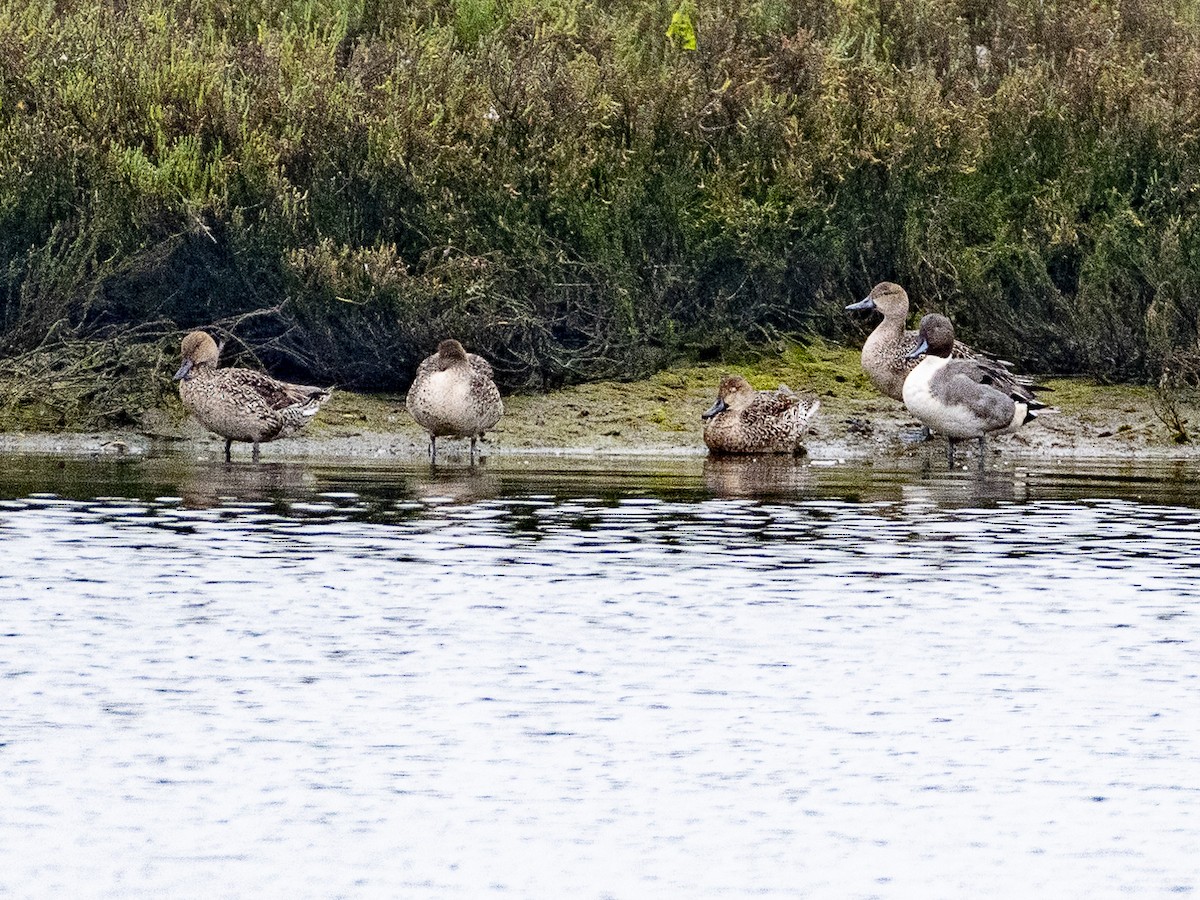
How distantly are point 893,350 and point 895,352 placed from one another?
0.02 meters

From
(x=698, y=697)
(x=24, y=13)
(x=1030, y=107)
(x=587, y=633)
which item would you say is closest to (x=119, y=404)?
(x=24, y=13)

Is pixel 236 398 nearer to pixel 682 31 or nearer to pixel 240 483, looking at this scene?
pixel 240 483

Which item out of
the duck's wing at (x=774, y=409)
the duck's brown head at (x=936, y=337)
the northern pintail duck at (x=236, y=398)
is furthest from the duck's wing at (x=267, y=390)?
the duck's brown head at (x=936, y=337)

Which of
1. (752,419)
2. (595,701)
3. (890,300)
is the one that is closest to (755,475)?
(752,419)

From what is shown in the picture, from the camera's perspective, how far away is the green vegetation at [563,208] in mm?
16500

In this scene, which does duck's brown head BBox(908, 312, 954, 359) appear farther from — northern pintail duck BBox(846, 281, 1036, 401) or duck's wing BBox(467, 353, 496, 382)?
duck's wing BBox(467, 353, 496, 382)

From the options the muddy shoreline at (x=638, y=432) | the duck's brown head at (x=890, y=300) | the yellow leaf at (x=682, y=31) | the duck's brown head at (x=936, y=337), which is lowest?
the muddy shoreline at (x=638, y=432)

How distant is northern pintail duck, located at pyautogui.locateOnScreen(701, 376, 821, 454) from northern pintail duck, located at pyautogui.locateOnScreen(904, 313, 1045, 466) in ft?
2.68

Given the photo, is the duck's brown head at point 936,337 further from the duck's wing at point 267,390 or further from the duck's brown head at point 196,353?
the duck's brown head at point 196,353

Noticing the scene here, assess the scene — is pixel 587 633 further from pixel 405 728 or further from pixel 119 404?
pixel 119 404

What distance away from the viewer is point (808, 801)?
6.18m

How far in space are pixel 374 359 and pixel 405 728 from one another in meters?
9.96

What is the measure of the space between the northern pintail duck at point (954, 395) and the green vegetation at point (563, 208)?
61.1 inches

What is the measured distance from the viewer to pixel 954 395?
15.1 m
